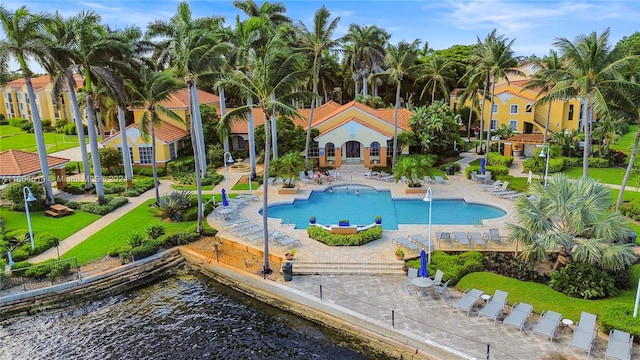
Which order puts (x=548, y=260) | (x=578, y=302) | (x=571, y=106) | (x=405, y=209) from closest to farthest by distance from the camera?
(x=578, y=302) < (x=548, y=260) < (x=405, y=209) < (x=571, y=106)

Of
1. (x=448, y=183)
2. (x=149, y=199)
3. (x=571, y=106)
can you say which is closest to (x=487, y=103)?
(x=571, y=106)

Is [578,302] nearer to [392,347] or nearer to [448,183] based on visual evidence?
[392,347]

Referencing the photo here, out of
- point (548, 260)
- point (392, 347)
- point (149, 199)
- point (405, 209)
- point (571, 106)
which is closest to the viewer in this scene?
point (392, 347)

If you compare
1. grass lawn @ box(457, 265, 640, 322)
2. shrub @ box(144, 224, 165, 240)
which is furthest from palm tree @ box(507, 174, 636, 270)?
shrub @ box(144, 224, 165, 240)

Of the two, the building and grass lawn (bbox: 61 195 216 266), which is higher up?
the building

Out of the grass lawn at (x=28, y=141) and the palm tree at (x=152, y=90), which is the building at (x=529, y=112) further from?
the grass lawn at (x=28, y=141)

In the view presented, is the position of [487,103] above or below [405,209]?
above

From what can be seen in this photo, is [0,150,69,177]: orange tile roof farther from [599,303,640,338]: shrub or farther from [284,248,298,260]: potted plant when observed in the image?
[599,303,640,338]: shrub

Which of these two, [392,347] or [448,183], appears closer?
[392,347]
